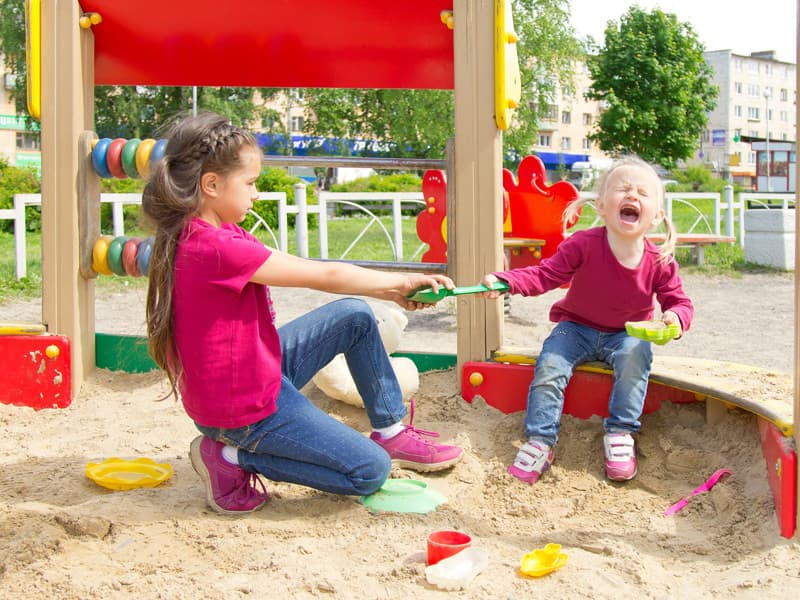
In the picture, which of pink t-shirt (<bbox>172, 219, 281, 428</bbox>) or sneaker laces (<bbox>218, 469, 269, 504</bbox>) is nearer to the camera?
pink t-shirt (<bbox>172, 219, 281, 428</bbox>)

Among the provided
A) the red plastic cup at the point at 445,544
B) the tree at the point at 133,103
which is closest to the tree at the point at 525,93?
the tree at the point at 133,103

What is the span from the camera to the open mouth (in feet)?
8.43

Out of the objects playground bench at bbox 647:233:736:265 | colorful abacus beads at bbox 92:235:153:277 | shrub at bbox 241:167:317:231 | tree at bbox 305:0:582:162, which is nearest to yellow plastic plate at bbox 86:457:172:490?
colorful abacus beads at bbox 92:235:153:277

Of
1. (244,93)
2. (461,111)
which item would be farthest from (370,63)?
(244,93)

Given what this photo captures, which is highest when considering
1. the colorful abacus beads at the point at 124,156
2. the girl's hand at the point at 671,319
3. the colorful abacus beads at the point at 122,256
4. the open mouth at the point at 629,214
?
the colorful abacus beads at the point at 124,156

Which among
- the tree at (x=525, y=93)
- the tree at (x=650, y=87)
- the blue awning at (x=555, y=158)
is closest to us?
the tree at (x=525, y=93)

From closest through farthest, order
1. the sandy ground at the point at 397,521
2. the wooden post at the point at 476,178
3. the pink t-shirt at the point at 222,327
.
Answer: the sandy ground at the point at 397,521 → the pink t-shirt at the point at 222,327 → the wooden post at the point at 476,178

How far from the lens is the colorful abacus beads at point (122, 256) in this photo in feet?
10.0

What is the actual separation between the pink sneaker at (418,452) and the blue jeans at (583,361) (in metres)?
0.24

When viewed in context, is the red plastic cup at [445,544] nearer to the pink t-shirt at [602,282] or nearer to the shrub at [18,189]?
the pink t-shirt at [602,282]

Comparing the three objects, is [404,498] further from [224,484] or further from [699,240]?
[699,240]

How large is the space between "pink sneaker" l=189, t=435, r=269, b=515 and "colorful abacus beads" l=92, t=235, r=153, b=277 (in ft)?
3.45

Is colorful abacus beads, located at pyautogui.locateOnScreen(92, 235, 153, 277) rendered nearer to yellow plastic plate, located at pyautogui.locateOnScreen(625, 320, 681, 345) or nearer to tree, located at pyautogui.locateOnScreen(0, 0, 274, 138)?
yellow plastic plate, located at pyautogui.locateOnScreen(625, 320, 681, 345)

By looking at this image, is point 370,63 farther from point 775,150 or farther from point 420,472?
point 775,150
